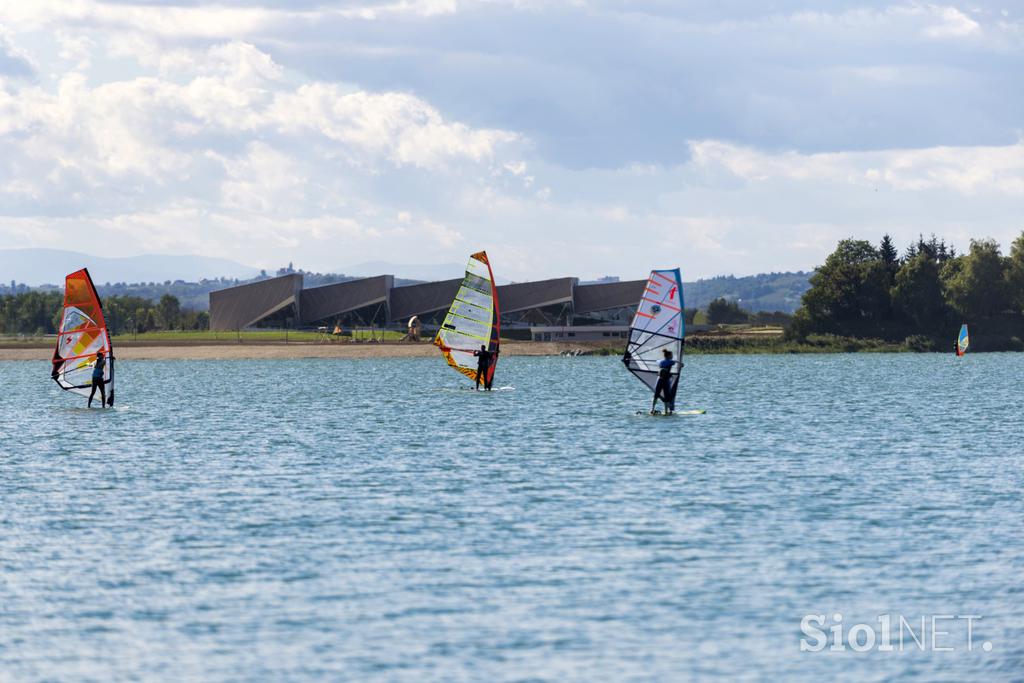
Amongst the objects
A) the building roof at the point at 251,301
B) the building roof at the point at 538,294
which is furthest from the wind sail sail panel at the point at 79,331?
the building roof at the point at 538,294

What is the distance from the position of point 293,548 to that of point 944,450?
22774mm

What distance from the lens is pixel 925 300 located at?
160 meters

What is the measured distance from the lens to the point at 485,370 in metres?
70.2

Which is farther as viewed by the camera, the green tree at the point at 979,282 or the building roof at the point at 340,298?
the building roof at the point at 340,298

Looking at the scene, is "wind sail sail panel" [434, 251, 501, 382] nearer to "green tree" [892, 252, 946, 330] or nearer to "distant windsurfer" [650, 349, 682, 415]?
"distant windsurfer" [650, 349, 682, 415]

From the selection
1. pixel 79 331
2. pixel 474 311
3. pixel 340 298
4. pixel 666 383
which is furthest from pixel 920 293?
pixel 79 331

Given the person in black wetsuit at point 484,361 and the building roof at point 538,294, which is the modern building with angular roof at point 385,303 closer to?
the building roof at point 538,294

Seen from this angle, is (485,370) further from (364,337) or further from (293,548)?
(364,337)

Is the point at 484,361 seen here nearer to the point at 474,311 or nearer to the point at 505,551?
the point at 474,311

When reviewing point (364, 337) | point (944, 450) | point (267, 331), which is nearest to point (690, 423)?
point (944, 450)

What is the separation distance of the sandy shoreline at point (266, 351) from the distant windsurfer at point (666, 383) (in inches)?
3893

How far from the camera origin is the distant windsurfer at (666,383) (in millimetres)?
Answer: 49097

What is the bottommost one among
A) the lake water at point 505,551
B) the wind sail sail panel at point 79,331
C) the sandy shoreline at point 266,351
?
the lake water at point 505,551

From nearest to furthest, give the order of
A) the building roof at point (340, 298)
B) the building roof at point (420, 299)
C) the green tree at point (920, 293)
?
1. the green tree at point (920, 293)
2. the building roof at point (420, 299)
3. the building roof at point (340, 298)
